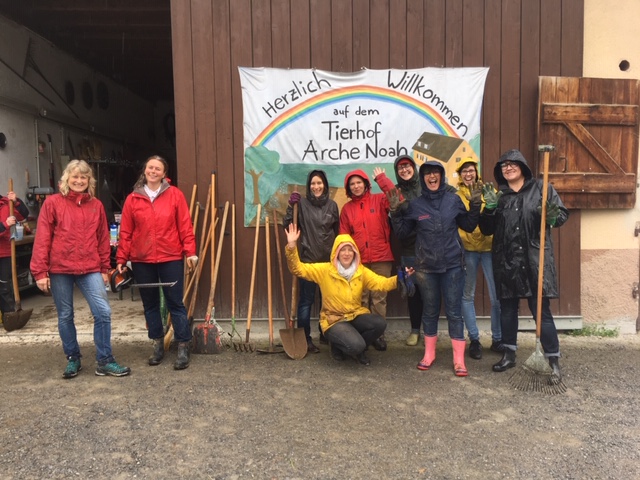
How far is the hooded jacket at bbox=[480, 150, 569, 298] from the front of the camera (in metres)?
3.78

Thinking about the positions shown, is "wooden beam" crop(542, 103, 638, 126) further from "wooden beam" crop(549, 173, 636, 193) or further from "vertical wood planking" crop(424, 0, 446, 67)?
"vertical wood planking" crop(424, 0, 446, 67)

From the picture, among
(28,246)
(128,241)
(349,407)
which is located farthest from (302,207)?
(28,246)

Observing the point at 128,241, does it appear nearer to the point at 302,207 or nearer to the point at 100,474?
the point at 302,207

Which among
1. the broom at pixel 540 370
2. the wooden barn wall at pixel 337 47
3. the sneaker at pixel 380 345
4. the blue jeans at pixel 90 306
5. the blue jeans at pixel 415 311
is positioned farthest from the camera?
the wooden barn wall at pixel 337 47

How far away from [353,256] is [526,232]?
54.0 inches

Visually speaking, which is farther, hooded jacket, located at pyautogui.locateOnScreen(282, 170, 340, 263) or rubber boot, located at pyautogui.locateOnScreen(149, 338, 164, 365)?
hooded jacket, located at pyautogui.locateOnScreen(282, 170, 340, 263)

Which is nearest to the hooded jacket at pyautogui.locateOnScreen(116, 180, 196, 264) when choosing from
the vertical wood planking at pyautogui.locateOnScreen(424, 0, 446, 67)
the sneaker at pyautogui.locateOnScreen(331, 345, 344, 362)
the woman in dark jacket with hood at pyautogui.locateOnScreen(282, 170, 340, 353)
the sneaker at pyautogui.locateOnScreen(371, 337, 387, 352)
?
the woman in dark jacket with hood at pyautogui.locateOnScreen(282, 170, 340, 353)

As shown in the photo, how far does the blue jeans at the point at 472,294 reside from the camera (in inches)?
173

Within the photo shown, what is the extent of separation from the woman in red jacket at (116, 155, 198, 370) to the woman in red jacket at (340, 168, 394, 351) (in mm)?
1432

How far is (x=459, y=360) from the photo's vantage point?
3.96 m

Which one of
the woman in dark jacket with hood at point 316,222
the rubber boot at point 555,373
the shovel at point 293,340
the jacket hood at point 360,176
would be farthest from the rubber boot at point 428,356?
the jacket hood at point 360,176

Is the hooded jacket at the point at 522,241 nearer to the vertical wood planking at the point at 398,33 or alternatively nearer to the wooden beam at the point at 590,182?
the wooden beam at the point at 590,182

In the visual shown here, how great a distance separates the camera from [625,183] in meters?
4.84

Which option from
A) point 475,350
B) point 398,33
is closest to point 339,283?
point 475,350
